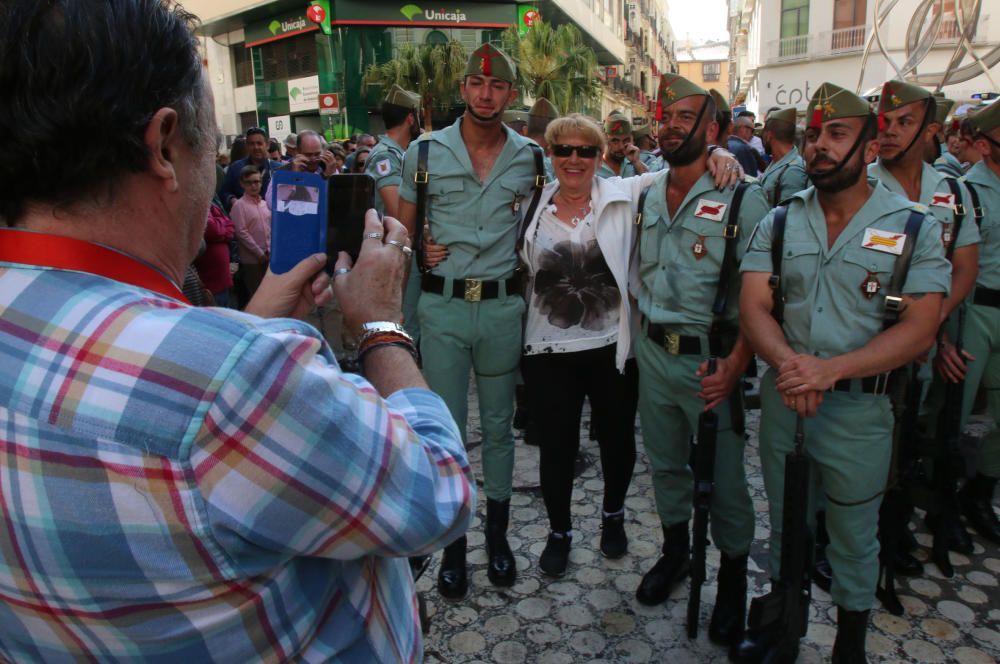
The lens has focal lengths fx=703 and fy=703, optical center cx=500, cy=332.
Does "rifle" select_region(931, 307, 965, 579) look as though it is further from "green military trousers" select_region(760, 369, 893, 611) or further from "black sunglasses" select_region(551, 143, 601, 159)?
"black sunglasses" select_region(551, 143, 601, 159)

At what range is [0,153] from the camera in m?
0.79

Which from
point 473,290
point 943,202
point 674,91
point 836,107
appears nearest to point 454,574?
point 473,290

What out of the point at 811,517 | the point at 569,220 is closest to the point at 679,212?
the point at 569,220

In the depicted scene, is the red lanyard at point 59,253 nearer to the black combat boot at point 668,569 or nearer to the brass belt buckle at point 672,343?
the brass belt buckle at point 672,343

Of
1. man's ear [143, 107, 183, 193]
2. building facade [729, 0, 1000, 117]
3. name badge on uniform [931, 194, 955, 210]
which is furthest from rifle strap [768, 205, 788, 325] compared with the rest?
building facade [729, 0, 1000, 117]

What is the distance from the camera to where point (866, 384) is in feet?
7.91

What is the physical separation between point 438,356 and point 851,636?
1.95 m

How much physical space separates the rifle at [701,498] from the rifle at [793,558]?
0.29 meters

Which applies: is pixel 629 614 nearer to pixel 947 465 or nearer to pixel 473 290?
pixel 473 290

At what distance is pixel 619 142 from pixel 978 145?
11.8 feet

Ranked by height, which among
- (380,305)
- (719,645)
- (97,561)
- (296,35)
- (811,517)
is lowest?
(719,645)

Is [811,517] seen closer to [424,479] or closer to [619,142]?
[424,479]

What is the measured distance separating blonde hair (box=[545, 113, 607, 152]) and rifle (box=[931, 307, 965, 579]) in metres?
1.97

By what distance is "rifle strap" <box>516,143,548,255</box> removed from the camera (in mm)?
3260
